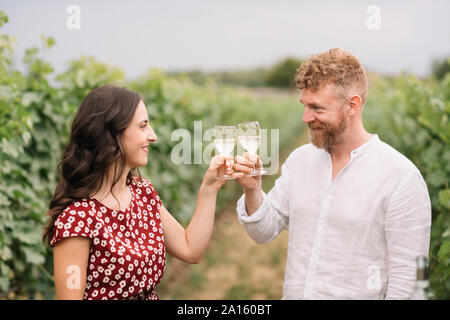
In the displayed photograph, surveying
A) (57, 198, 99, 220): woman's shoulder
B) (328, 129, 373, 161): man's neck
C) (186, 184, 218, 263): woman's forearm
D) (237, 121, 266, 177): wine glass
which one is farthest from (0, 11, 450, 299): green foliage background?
(186, 184, 218, 263): woman's forearm

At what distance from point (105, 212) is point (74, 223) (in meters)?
0.18

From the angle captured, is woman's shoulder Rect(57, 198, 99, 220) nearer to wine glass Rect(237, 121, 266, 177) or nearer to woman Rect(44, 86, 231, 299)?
woman Rect(44, 86, 231, 299)

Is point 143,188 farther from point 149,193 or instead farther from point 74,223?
point 74,223

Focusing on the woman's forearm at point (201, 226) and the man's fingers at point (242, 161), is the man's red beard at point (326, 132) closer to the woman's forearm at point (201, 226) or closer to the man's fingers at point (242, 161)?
the man's fingers at point (242, 161)

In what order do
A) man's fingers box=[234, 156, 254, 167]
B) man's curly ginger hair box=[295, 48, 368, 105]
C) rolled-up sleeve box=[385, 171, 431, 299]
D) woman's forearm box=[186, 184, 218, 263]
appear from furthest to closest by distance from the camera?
woman's forearm box=[186, 184, 218, 263] → man's fingers box=[234, 156, 254, 167] → man's curly ginger hair box=[295, 48, 368, 105] → rolled-up sleeve box=[385, 171, 431, 299]

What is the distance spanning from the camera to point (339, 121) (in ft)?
8.07

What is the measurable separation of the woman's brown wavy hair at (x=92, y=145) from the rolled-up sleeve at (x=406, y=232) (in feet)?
4.53

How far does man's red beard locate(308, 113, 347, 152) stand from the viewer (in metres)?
2.46

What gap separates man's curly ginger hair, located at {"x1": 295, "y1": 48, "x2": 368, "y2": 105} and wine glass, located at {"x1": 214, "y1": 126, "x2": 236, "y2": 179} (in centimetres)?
45

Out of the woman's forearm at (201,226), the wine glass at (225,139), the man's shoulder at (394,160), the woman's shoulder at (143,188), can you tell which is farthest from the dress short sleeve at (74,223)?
the man's shoulder at (394,160)

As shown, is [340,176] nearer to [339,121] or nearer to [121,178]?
[339,121]

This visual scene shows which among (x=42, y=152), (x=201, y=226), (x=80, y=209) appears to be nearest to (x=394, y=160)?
(x=201, y=226)

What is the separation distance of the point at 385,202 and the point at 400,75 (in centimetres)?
573

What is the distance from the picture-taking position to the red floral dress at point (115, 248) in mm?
2102
